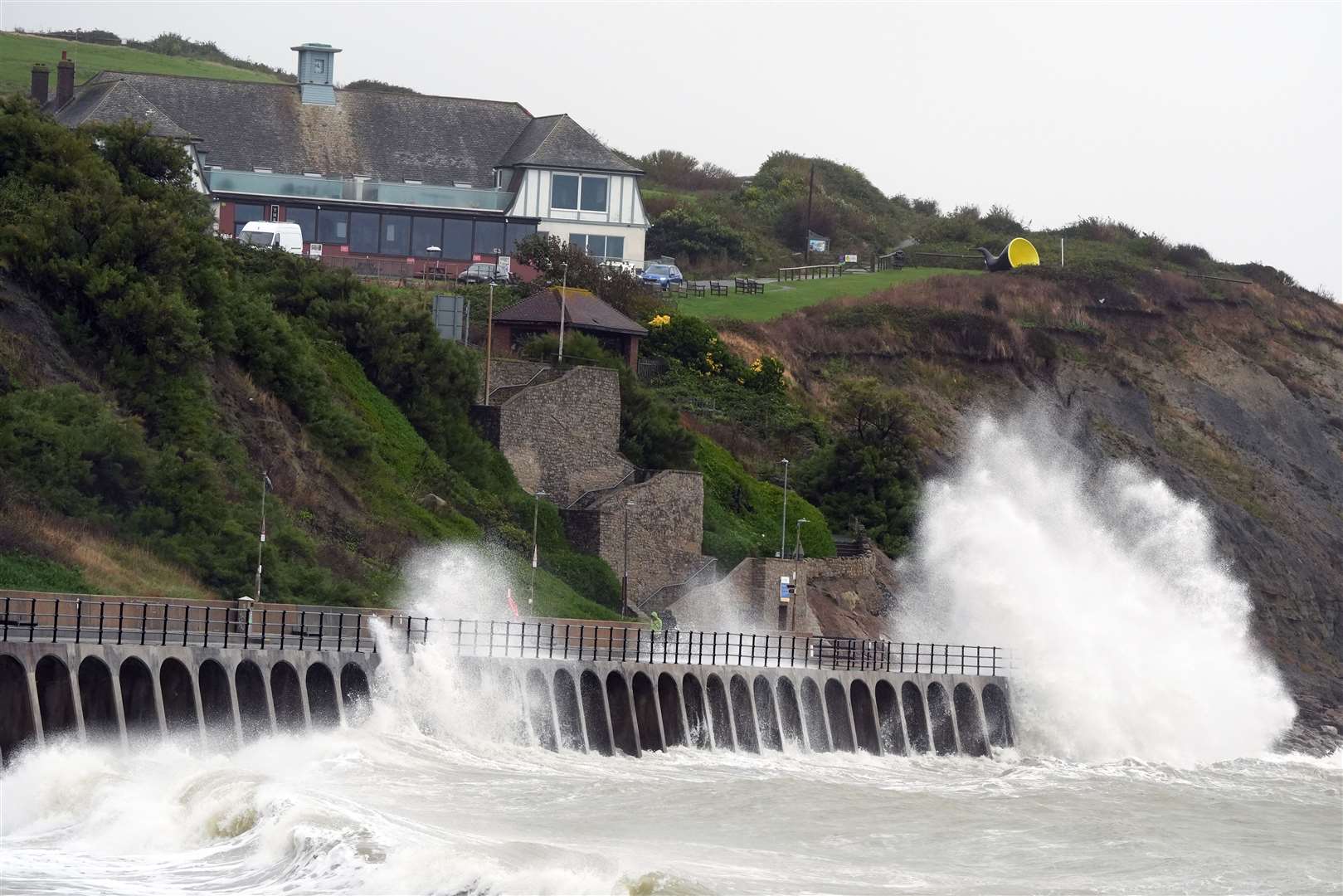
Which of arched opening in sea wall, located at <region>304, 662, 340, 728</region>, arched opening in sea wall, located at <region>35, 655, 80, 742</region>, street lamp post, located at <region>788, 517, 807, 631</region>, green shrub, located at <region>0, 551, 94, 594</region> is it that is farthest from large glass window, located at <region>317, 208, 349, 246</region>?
arched opening in sea wall, located at <region>35, 655, 80, 742</region>

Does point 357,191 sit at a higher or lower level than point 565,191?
lower

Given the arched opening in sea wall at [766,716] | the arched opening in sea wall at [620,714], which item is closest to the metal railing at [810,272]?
the arched opening in sea wall at [766,716]

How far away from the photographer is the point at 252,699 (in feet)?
127

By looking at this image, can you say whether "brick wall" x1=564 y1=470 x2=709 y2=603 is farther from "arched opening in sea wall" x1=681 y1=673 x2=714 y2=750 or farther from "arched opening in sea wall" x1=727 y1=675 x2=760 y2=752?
"arched opening in sea wall" x1=681 y1=673 x2=714 y2=750

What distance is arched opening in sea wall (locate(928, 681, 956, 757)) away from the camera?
52812 millimetres

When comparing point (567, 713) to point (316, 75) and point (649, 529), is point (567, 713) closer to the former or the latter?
point (649, 529)

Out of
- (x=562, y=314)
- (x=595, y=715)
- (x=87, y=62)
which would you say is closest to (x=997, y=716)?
(x=595, y=715)

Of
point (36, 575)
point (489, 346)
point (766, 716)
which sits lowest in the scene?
point (766, 716)

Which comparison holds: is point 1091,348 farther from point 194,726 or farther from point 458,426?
point 194,726

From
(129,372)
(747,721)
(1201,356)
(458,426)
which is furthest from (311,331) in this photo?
(1201,356)

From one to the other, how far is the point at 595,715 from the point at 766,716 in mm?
5517

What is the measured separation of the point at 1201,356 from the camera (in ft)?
319

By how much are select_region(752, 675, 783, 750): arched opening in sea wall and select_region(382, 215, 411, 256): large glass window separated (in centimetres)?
3400

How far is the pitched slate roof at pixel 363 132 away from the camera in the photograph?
79.5 m
